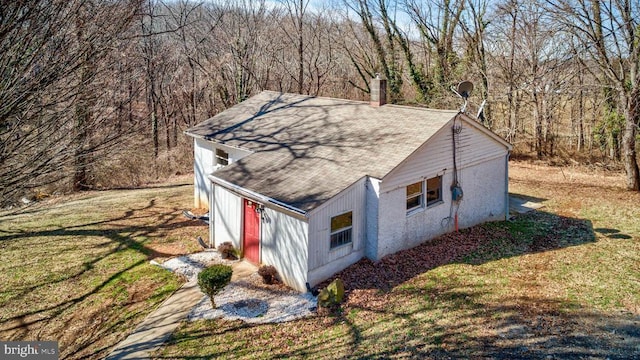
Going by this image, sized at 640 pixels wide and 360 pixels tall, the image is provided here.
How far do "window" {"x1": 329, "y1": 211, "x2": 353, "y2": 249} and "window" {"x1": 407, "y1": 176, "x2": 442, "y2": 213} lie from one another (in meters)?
2.38

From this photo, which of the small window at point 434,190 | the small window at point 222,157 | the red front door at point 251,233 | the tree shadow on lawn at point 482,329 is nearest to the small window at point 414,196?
the small window at point 434,190

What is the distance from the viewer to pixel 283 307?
11094 mm

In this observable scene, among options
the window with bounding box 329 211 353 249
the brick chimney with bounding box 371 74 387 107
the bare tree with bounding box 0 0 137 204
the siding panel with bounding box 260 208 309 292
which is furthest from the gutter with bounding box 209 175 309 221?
the brick chimney with bounding box 371 74 387 107

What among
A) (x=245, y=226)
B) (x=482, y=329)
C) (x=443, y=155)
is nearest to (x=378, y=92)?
(x=443, y=155)

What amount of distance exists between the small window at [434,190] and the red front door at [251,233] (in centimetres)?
572

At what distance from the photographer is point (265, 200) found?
1236 cm

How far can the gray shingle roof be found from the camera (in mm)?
12852

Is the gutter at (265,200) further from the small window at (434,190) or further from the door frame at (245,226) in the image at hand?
the small window at (434,190)

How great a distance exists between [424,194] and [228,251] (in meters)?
6.61

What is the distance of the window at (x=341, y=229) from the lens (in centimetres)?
1231

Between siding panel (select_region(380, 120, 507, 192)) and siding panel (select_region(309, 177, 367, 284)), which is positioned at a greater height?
siding panel (select_region(380, 120, 507, 192))

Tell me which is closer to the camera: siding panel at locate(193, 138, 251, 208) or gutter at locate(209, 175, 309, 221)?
gutter at locate(209, 175, 309, 221)

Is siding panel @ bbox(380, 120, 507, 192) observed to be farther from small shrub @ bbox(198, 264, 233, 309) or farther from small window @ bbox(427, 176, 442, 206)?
small shrub @ bbox(198, 264, 233, 309)

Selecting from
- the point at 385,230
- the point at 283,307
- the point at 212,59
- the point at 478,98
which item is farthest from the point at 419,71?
the point at 283,307
